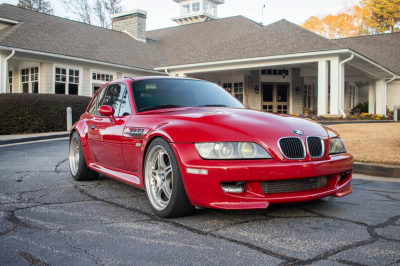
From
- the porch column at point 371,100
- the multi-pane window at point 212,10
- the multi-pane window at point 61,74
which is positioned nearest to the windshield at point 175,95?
the multi-pane window at point 61,74

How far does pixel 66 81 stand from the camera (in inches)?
813

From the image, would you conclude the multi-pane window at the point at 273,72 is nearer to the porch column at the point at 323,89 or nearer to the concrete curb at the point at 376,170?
the porch column at the point at 323,89

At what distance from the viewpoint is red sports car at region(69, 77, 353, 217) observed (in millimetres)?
3277

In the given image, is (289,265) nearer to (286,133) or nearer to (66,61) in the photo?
(286,133)

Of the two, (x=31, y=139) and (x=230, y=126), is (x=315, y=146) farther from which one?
(x=31, y=139)

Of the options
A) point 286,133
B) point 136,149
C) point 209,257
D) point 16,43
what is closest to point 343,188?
point 286,133

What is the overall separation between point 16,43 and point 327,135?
18.0 metres

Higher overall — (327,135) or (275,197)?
(327,135)

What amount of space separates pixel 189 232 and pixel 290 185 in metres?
0.97

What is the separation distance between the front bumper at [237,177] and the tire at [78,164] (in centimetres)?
258

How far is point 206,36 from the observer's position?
27547 mm

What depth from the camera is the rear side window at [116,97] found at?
4852 millimetres

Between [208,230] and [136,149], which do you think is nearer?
[208,230]

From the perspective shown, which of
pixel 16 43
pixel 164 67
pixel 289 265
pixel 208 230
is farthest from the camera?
pixel 164 67
